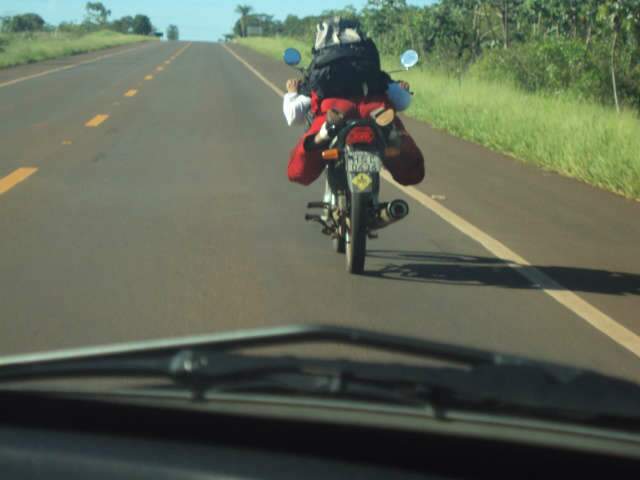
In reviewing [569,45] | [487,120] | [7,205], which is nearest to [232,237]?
[7,205]

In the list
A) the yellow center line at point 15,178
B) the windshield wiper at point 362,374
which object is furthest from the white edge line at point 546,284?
the yellow center line at point 15,178

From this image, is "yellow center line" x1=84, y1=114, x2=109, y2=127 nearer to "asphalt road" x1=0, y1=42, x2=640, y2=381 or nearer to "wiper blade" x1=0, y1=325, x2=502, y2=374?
"asphalt road" x1=0, y1=42, x2=640, y2=381

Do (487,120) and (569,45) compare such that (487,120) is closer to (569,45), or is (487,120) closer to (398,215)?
(569,45)

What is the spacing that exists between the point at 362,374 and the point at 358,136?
4379 mm

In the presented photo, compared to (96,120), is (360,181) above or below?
above

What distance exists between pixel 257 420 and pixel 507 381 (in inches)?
21.9

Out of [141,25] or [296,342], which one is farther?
[141,25]

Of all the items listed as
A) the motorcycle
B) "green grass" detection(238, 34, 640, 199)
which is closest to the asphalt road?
the motorcycle

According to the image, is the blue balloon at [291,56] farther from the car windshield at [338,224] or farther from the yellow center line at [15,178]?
the yellow center line at [15,178]

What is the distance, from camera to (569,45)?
2328cm

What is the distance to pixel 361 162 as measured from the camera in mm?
6723

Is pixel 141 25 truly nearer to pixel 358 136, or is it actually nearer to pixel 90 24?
pixel 90 24

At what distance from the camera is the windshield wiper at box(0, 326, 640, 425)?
2.39 m

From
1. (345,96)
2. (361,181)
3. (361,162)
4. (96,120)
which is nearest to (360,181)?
(361,181)
